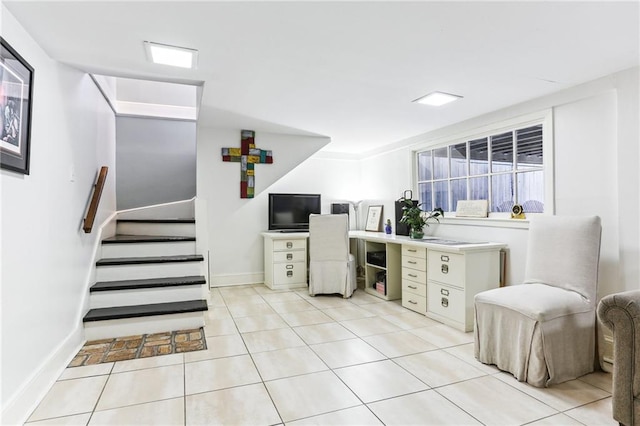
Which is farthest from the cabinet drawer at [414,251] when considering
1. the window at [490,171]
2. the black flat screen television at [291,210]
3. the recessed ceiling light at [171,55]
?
the recessed ceiling light at [171,55]

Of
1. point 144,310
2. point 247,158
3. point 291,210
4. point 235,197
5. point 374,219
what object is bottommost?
point 144,310

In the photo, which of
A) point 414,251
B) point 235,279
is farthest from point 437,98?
point 235,279

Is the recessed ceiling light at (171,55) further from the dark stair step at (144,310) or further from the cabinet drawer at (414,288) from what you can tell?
the cabinet drawer at (414,288)

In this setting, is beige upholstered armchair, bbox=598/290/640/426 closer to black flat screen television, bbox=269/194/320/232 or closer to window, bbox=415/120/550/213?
window, bbox=415/120/550/213

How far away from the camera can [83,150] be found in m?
2.93

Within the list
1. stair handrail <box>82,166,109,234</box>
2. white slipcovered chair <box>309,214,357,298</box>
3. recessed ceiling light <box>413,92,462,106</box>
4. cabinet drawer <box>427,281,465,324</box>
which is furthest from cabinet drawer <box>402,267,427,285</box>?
stair handrail <box>82,166,109,234</box>

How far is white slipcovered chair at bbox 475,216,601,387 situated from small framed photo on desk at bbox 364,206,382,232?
280cm

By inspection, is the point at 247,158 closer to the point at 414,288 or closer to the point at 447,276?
the point at 414,288

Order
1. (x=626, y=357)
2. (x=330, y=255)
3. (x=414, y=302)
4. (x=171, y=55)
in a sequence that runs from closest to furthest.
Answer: (x=626, y=357)
(x=171, y=55)
(x=414, y=302)
(x=330, y=255)

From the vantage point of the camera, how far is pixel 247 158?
4.93 meters

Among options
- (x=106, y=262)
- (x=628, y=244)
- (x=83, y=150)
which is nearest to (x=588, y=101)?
(x=628, y=244)

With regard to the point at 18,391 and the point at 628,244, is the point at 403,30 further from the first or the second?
the point at 18,391

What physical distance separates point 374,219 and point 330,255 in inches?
55.3

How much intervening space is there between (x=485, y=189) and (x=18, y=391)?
4127 millimetres
